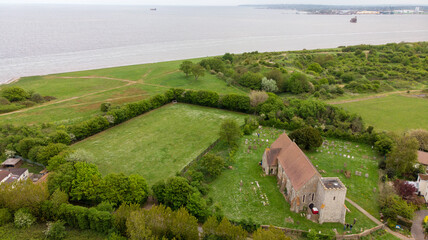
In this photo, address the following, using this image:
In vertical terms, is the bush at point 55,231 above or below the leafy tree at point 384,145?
below

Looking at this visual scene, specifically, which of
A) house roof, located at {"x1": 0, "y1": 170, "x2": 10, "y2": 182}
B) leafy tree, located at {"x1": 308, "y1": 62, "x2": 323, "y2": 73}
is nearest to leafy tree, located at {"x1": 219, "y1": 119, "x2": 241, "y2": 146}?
house roof, located at {"x1": 0, "y1": 170, "x2": 10, "y2": 182}

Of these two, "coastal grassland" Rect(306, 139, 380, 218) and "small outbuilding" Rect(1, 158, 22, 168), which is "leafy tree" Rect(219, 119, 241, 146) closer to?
"coastal grassland" Rect(306, 139, 380, 218)

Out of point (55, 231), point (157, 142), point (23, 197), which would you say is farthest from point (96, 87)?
point (55, 231)

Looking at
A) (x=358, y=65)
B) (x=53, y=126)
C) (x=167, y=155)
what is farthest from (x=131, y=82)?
(x=358, y=65)

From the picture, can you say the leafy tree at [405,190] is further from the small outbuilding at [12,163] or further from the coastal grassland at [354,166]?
the small outbuilding at [12,163]

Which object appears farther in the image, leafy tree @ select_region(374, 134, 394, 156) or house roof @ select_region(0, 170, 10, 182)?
leafy tree @ select_region(374, 134, 394, 156)

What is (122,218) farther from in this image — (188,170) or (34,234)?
(188,170)

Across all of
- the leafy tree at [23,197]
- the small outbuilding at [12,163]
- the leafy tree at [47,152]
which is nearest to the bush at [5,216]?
the leafy tree at [23,197]
